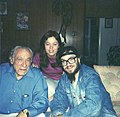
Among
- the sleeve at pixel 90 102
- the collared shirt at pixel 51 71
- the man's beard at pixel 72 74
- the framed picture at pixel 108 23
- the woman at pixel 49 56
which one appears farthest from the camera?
the framed picture at pixel 108 23

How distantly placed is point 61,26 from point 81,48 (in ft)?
2.63

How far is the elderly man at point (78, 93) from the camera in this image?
2.12 m

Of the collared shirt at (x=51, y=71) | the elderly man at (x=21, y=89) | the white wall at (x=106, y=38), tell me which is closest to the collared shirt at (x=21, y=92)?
the elderly man at (x=21, y=89)

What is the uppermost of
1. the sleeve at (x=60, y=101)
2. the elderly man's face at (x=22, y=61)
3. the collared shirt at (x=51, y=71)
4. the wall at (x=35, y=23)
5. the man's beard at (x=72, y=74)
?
the wall at (x=35, y=23)

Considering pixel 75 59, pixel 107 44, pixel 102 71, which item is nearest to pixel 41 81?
pixel 75 59

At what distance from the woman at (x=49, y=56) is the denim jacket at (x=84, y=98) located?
39 cm

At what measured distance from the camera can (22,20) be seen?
22.4 feet

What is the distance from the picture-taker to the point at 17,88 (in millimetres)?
2342

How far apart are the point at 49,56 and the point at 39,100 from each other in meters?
0.81

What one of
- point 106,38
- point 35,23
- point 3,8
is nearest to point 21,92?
point 35,23

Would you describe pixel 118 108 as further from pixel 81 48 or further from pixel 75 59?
pixel 81 48

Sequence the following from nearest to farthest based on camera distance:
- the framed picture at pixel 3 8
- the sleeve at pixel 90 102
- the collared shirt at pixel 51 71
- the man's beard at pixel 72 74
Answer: the sleeve at pixel 90 102 < the man's beard at pixel 72 74 < the collared shirt at pixel 51 71 < the framed picture at pixel 3 8

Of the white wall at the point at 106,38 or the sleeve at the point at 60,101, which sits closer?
the sleeve at the point at 60,101

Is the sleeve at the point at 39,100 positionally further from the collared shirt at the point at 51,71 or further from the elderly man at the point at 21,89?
the collared shirt at the point at 51,71
